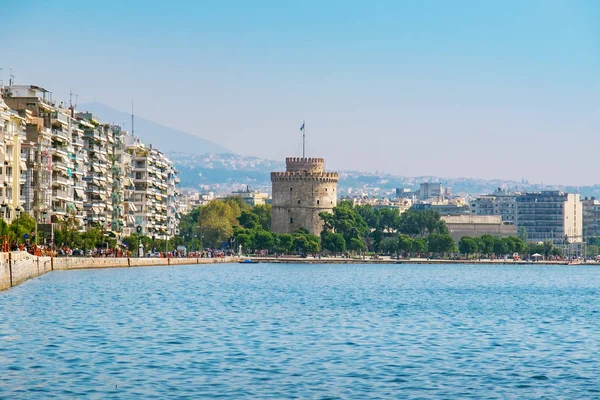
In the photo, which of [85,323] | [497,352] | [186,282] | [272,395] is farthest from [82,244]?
[272,395]

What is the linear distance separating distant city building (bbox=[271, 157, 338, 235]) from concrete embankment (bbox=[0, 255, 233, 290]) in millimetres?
22797

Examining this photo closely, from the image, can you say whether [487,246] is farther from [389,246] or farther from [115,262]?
[115,262]

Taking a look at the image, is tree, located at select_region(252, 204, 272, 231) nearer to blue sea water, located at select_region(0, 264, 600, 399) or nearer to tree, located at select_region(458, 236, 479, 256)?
tree, located at select_region(458, 236, 479, 256)

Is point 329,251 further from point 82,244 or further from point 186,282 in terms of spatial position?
point 186,282

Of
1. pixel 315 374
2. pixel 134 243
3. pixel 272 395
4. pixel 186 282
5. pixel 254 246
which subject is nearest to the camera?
pixel 272 395

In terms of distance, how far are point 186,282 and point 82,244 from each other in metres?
16.2

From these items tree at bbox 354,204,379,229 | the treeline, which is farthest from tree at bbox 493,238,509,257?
tree at bbox 354,204,379,229

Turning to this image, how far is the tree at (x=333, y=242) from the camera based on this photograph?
411 feet

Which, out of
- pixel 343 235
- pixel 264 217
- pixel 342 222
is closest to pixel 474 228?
pixel 264 217

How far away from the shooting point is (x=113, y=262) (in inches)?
3073

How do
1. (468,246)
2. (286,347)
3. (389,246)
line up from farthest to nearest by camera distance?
(468,246) → (389,246) → (286,347)

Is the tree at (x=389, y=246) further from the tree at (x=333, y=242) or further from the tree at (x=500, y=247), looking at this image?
the tree at (x=333, y=242)

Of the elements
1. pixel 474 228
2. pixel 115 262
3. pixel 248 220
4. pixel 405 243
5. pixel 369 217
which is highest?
pixel 369 217

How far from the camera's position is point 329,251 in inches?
5064
